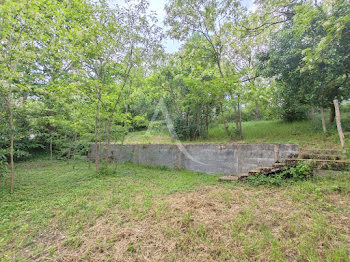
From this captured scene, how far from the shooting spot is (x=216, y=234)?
170 centimetres

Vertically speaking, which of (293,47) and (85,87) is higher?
(293,47)

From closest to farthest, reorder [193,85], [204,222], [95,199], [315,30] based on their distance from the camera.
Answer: [204,222] → [95,199] → [315,30] → [193,85]

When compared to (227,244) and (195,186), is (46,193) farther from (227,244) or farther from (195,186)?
(227,244)

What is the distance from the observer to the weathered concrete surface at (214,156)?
3.84 meters

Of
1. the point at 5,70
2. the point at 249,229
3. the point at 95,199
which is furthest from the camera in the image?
the point at 95,199

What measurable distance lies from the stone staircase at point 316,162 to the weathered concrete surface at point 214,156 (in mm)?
330

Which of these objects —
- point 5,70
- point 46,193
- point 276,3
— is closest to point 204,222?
point 46,193

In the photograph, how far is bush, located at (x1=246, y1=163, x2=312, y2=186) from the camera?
3.01 meters

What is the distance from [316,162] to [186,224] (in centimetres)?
278

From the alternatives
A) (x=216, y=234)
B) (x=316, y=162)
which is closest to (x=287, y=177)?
(x=316, y=162)

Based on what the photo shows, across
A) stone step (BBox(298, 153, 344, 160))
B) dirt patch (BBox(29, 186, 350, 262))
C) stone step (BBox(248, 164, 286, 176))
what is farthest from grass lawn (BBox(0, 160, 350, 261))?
stone step (BBox(298, 153, 344, 160))

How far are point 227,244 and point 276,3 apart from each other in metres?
6.73

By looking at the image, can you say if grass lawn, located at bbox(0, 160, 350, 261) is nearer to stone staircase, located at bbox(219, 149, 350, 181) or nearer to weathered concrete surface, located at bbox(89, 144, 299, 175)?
stone staircase, located at bbox(219, 149, 350, 181)

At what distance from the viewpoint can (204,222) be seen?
1934mm
